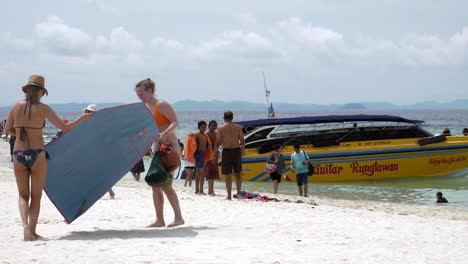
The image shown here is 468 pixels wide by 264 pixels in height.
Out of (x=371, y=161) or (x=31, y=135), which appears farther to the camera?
(x=371, y=161)

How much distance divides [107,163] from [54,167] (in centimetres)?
61

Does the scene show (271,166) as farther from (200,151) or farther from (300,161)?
(200,151)

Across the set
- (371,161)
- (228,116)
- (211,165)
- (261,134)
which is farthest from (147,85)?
(371,161)

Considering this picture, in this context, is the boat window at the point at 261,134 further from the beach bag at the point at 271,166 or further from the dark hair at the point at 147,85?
the dark hair at the point at 147,85

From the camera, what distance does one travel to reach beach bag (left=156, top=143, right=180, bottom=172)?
7.36 m

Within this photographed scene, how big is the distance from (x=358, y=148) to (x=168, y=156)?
1365 cm

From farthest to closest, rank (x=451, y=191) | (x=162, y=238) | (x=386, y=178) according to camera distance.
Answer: (x=386, y=178)
(x=451, y=191)
(x=162, y=238)

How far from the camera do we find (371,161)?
67.0ft

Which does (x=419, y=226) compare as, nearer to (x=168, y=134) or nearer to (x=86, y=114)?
(x=168, y=134)

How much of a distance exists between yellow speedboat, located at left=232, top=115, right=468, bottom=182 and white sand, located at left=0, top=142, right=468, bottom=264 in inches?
380

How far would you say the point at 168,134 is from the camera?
23.7ft

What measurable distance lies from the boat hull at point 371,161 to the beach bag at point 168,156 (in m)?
11.7

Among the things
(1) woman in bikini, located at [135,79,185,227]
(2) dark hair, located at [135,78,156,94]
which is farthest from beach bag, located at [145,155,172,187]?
(2) dark hair, located at [135,78,156,94]

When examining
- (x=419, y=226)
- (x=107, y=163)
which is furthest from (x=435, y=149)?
(x=107, y=163)
